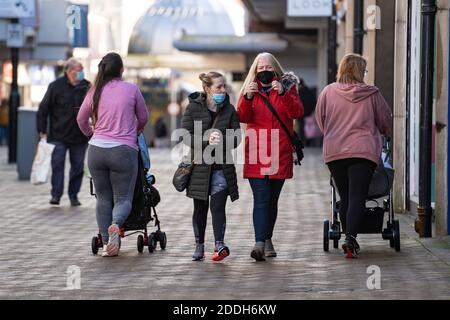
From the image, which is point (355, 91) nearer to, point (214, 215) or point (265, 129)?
point (265, 129)

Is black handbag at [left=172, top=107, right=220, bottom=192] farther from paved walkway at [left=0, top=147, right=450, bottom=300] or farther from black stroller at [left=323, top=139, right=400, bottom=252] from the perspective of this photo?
black stroller at [left=323, top=139, right=400, bottom=252]

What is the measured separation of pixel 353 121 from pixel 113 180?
2095mm

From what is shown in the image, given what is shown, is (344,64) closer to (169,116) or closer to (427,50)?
(427,50)

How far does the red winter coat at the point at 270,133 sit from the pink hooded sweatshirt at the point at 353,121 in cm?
37

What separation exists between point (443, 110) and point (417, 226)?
3.69ft

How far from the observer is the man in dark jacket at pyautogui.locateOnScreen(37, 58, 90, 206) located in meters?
17.3

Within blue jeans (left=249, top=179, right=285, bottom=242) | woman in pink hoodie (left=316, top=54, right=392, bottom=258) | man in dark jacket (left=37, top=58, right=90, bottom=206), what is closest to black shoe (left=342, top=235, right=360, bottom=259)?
woman in pink hoodie (left=316, top=54, right=392, bottom=258)

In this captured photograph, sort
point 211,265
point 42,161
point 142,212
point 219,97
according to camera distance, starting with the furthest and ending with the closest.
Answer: point 42,161
point 142,212
point 219,97
point 211,265

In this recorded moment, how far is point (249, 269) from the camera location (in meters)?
11.1

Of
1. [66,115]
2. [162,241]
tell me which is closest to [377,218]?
[162,241]

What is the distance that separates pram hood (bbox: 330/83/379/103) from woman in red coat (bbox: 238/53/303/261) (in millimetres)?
435

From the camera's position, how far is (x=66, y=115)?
17.3 meters
